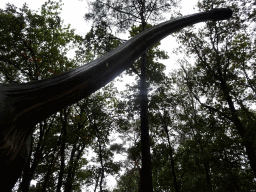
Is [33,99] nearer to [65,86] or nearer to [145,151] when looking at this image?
[65,86]

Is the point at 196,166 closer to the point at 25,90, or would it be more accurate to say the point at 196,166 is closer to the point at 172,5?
the point at 172,5

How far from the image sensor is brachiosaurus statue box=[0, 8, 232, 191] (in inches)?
25.5

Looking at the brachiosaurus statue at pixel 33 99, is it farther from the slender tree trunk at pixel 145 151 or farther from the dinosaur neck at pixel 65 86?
the slender tree trunk at pixel 145 151

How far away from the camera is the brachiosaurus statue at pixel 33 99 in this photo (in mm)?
648

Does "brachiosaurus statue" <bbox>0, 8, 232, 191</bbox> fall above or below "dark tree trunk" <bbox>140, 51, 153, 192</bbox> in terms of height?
below

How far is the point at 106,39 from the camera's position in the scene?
8625 millimetres

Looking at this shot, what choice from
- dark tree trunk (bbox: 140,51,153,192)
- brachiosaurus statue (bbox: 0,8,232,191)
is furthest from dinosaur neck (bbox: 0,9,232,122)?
dark tree trunk (bbox: 140,51,153,192)

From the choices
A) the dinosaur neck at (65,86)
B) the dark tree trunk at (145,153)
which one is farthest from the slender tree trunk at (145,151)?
the dinosaur neck at (65,86)

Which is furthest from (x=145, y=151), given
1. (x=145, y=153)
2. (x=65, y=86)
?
(x=65, y=86)

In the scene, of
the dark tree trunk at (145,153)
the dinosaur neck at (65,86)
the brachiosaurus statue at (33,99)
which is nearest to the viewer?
the brachiosaurus statue at (33,99)

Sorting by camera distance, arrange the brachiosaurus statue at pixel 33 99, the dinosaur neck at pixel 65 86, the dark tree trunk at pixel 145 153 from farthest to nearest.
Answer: the dark tree trunk at pixel 145 153 → the dinosaur neck at pixel 65 86 → the brachiosaurus statue at pixel 33 99

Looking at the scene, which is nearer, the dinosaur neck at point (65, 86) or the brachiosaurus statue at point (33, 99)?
the brachiosaurus statue at point (33, 99)

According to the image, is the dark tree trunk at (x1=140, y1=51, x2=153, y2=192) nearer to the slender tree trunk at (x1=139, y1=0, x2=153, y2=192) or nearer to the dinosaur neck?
the slender tree trunk at (x1=139, y1=0, x2=153, y2=192)

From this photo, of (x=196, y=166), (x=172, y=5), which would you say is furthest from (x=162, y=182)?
(x=172, y=5)
